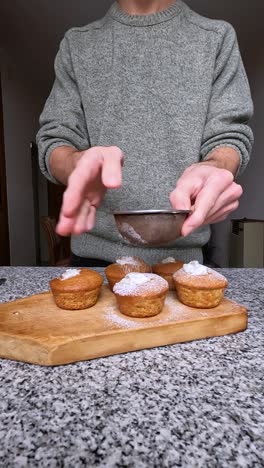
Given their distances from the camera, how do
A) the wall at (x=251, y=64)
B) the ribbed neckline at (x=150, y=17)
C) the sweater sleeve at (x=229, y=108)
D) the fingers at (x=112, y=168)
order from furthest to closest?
the wall at (x=251, y=64)
the ribbed neckline at (x=150, y=17)
the sweater sleeve at (x=229, y=108)
the fingers at (x=112, y=168)

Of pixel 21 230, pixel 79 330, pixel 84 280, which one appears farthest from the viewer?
pixel 21 230

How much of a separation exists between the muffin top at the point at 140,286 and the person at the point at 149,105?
38cm

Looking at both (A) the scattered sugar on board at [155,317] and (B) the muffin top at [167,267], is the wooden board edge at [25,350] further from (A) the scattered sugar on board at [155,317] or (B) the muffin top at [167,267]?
(B) the muffin top at [167,267]

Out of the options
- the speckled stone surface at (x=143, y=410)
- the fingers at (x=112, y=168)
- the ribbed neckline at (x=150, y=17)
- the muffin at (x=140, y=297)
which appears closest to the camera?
the speckled stone surface at (x=143, y=410)

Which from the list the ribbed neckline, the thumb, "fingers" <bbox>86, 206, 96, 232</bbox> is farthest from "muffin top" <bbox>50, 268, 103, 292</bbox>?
the ribbed neckline

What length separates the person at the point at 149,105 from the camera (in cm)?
102

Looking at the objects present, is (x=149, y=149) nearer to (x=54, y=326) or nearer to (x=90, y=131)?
(x=90, y=131)

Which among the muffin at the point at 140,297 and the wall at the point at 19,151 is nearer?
the muffin at the point at 140,297

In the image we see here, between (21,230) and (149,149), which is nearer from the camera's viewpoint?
(149,149)

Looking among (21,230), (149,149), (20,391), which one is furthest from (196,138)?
(21,230)

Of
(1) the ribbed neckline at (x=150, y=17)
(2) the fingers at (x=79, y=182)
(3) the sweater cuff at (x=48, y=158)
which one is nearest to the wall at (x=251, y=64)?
(1) the ribbed neckline at (x=150, y=17)

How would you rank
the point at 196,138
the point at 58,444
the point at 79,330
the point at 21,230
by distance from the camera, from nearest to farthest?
1. the point at 58,444
2. the point at 79,330
3. the point at 196,138
4. the point at 21,230

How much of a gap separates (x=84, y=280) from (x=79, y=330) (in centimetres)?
13

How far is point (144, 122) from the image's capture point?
1.04 meters
